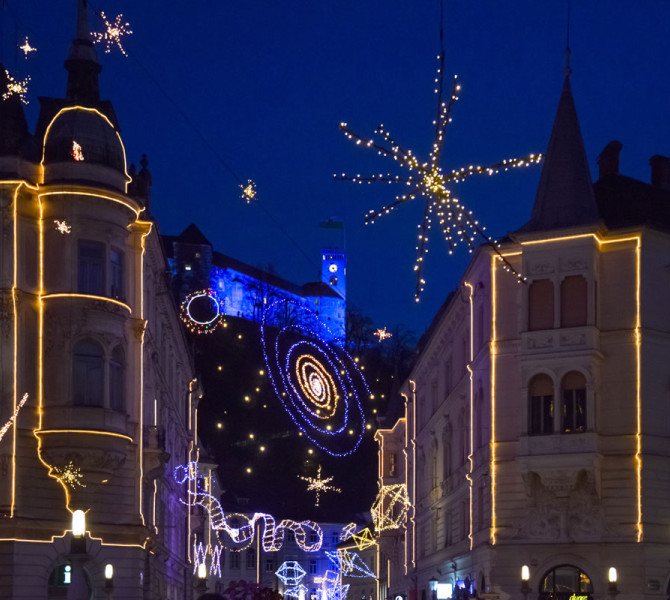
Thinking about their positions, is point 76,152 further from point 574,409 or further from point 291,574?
point 291,574

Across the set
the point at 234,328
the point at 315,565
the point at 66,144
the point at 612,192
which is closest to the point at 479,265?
the point at 612,192

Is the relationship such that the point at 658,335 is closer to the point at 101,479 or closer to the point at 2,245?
the point at 101,479

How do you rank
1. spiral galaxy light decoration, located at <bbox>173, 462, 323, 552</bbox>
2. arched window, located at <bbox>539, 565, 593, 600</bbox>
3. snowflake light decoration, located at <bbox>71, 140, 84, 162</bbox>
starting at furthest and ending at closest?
spiral galaxy light decoration, located at <bbox>173, 462, 323, 552</bbox> → arched window, located at <bbox>539, 565, 593, 600</bbox> → snowflake light decoration, located at <bbox>71, 140, 84, 162</bbox>

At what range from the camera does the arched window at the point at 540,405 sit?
128ft

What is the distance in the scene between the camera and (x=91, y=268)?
3528cm

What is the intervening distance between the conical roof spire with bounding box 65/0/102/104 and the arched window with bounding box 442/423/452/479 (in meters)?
21.7

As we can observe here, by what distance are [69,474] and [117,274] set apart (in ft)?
20.5

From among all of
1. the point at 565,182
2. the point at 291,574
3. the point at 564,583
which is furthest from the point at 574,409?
the point at 291,574

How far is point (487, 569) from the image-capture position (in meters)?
39.3

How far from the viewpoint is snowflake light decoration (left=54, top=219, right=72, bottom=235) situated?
113 feet

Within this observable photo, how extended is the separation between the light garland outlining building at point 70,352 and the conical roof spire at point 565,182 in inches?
537

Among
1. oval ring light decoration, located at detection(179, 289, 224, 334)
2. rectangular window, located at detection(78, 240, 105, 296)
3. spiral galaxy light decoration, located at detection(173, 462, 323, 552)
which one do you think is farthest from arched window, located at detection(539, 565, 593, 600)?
spiral galaxy light decoration, located at detection(173, 462, 323, 552)

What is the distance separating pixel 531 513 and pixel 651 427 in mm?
4809

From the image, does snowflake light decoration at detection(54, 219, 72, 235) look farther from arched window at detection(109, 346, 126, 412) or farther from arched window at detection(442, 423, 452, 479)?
arched window at detection(442, 423, 452, 479)
